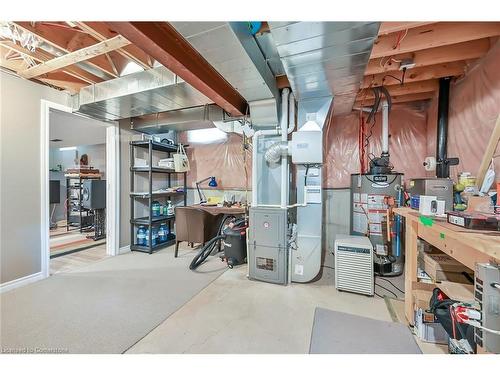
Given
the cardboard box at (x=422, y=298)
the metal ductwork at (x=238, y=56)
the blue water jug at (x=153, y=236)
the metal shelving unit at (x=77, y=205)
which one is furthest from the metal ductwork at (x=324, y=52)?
the metal shelving unit at (x=77, y=205)

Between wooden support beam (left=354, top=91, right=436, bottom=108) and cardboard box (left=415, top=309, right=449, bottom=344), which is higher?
wooden support beam (left=354, top=91, right=436, bottom=108)

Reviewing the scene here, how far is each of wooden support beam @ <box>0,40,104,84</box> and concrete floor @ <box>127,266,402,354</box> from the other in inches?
116

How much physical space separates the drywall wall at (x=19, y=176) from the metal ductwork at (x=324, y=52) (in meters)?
3.06

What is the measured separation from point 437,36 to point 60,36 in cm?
344

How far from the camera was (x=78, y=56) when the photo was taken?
6.72 ft

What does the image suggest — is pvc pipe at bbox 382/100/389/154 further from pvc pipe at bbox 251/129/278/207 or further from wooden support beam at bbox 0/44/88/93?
wooden support beam at bbox 0/44/88/93

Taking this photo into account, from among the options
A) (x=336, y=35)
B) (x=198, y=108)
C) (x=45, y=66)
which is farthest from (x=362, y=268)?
(x=45, y=66)

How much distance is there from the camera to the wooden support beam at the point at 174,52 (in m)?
1.32

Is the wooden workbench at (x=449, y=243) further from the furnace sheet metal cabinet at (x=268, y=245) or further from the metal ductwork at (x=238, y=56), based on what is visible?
the metal ductwork at (x=238, y=56)

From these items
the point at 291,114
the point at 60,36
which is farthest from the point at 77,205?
the point at 291,114

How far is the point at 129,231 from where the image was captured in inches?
148

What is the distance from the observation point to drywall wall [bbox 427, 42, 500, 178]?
1.82 m

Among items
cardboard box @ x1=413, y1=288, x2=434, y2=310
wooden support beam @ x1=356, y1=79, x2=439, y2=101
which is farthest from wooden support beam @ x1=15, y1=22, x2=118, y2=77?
cardboard box @ x1=413, y1=288, x2=434, y2=310
